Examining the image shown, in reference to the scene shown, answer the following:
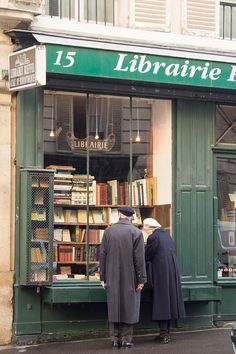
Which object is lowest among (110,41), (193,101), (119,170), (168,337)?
(168,337)

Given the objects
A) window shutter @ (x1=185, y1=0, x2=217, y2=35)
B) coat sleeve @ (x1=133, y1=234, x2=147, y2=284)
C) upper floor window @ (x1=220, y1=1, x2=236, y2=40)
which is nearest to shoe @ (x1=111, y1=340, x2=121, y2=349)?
coat sleeve @ (x1=133, y1=234, x2=147, y2=284)

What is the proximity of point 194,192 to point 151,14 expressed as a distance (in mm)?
2677

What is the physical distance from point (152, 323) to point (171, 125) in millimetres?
2870

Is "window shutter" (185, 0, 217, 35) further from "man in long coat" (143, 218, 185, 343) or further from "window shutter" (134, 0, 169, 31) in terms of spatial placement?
"man in long coat" (143, 218, 185, 343)

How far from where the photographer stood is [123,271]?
9805 mm

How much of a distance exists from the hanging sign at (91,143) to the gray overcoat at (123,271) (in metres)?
1.70

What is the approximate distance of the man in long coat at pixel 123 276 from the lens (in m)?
9.77

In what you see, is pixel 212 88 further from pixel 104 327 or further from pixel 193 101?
pixel 104 327

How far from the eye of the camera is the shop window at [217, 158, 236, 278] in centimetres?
1199

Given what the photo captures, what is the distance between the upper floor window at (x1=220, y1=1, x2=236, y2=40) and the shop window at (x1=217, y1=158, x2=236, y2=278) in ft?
6.44

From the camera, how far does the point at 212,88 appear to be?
11555 mm

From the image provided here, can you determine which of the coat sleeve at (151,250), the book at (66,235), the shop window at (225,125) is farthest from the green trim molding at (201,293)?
the shop window at (225,125)

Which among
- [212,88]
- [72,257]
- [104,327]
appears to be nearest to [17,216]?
[72,257]

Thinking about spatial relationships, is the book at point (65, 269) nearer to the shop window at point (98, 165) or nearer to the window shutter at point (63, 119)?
the shop window at point (98, 165)
